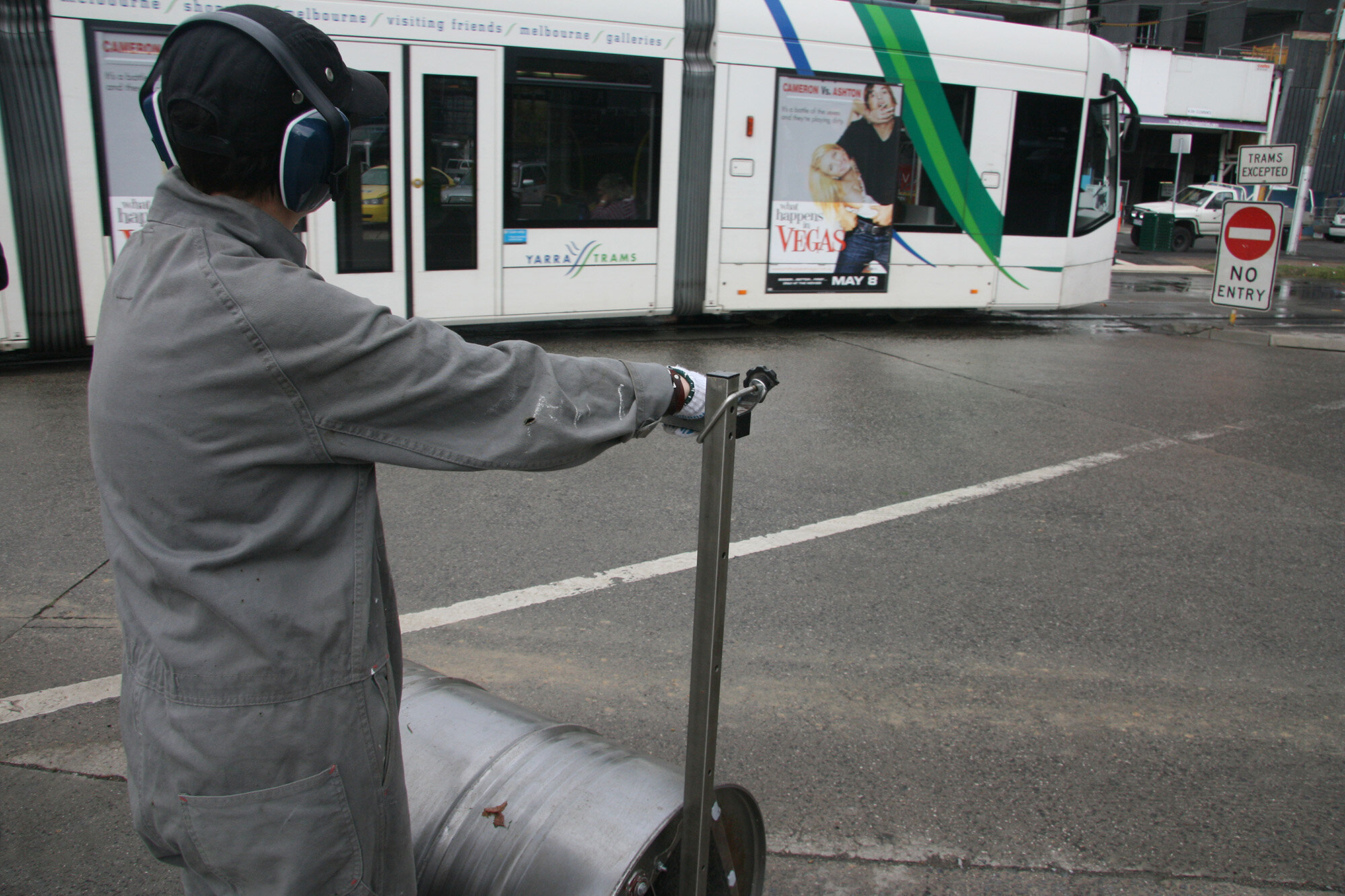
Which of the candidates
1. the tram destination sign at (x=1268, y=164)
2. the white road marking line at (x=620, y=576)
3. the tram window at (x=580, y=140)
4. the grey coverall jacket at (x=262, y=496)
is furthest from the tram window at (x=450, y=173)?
the tram destination sign at (x=1268, y=164)

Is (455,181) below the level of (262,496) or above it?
above

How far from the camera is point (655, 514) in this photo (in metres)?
5.43

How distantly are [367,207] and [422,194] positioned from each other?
0.47 metres

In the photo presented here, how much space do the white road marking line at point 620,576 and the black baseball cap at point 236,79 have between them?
2.72 m

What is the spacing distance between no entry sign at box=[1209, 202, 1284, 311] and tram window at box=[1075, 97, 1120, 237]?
1313mm

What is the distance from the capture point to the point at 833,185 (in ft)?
35.0

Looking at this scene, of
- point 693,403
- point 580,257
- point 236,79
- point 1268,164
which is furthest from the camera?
point 1268,164

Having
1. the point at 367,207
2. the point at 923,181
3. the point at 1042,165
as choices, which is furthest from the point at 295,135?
the point at 1042,165

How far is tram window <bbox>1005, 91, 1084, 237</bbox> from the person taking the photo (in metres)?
11.4

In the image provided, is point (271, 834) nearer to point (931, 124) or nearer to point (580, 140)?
point (580, 140)

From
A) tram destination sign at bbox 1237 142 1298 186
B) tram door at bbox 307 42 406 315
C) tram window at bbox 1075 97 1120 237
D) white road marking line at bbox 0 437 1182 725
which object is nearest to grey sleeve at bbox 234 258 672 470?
white road marking line at bbox 0 437 1182 725

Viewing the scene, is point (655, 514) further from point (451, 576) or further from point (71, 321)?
point (71, 321)

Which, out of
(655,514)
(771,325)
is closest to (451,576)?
(655,514)

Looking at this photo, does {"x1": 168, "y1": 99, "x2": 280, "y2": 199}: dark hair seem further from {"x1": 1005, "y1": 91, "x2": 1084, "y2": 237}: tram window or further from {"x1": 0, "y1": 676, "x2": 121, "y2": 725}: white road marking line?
{"x1": 1005, "y1": 91, "x2": 1084, "y2": 237}: tram window
